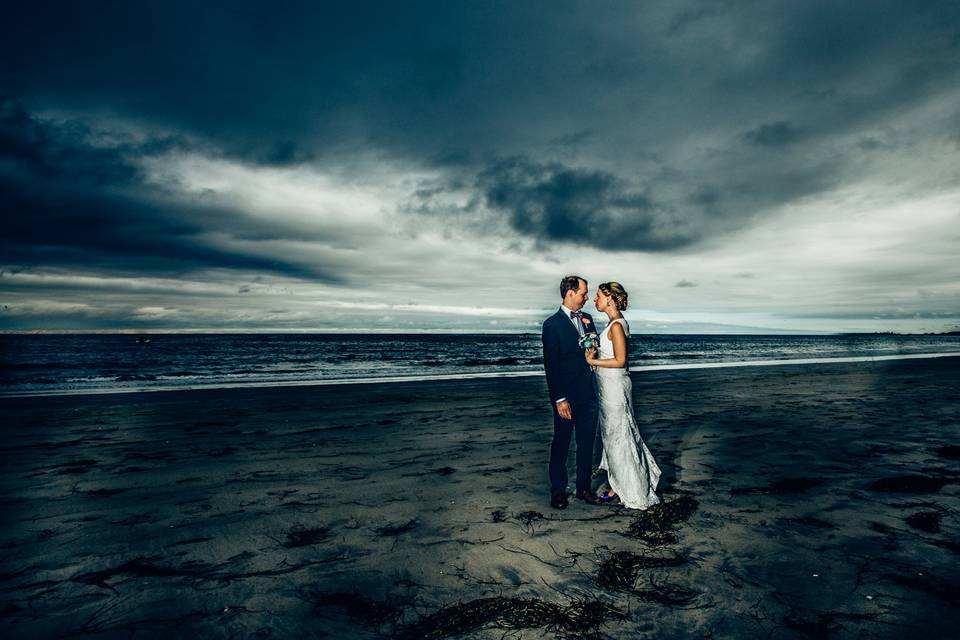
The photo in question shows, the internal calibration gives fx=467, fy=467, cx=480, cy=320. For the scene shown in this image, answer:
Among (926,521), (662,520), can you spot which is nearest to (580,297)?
(662,520)

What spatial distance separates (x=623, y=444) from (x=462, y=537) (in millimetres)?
2035

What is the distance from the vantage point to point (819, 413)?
11.2 m

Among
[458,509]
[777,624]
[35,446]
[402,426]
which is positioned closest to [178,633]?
[458,509]

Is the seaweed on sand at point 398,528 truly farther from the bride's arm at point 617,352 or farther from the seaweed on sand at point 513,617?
the bride's arm at point 617,352

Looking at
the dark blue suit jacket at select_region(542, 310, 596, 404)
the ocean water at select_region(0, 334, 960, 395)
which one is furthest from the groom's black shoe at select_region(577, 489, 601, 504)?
the ocean water at select_region(0, 334, 960, 395)

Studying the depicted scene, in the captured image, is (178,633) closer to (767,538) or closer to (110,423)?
(767,538)

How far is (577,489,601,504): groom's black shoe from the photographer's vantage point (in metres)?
5.36

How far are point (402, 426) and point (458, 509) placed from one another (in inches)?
205

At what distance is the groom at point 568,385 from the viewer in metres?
5.03

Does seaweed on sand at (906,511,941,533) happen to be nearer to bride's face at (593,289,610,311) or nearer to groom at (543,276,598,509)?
groom at (543,276,598,509)

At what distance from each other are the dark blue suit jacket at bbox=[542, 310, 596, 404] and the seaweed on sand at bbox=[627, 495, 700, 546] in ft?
4.56

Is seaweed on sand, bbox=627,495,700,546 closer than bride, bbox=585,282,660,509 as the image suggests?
Yes

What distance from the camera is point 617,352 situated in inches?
200

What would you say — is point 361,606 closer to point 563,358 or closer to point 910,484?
point 563,358
